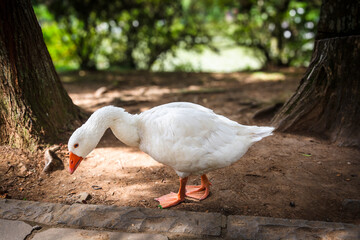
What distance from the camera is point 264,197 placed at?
9.10 feet

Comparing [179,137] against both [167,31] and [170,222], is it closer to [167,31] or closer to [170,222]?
[170,222]

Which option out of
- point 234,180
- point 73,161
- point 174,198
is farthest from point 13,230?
point 234,180

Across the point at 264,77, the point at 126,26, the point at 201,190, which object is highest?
the point at 126,26

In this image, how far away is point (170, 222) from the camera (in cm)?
238

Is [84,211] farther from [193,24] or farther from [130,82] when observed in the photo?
[193,24]

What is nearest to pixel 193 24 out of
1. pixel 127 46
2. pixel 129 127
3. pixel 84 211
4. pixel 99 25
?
pixel 127 46

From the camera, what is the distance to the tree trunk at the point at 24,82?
3.23 metres

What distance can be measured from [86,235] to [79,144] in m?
0.80

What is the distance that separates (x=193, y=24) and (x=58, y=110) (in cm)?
562

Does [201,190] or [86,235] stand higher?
[86,235]

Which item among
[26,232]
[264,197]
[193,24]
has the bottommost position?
[264,197]

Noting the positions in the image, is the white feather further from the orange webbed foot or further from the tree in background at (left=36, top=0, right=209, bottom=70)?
the tree in background at (left=36, top=0, right=209, bottom=70)

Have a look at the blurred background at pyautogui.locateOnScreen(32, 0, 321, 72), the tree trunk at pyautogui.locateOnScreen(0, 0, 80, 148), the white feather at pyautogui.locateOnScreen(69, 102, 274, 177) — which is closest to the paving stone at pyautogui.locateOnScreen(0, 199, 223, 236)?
the white feather at pyautogui.locateOnScreen(69, 102, 274, 177)

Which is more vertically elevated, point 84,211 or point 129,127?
point 129,127
